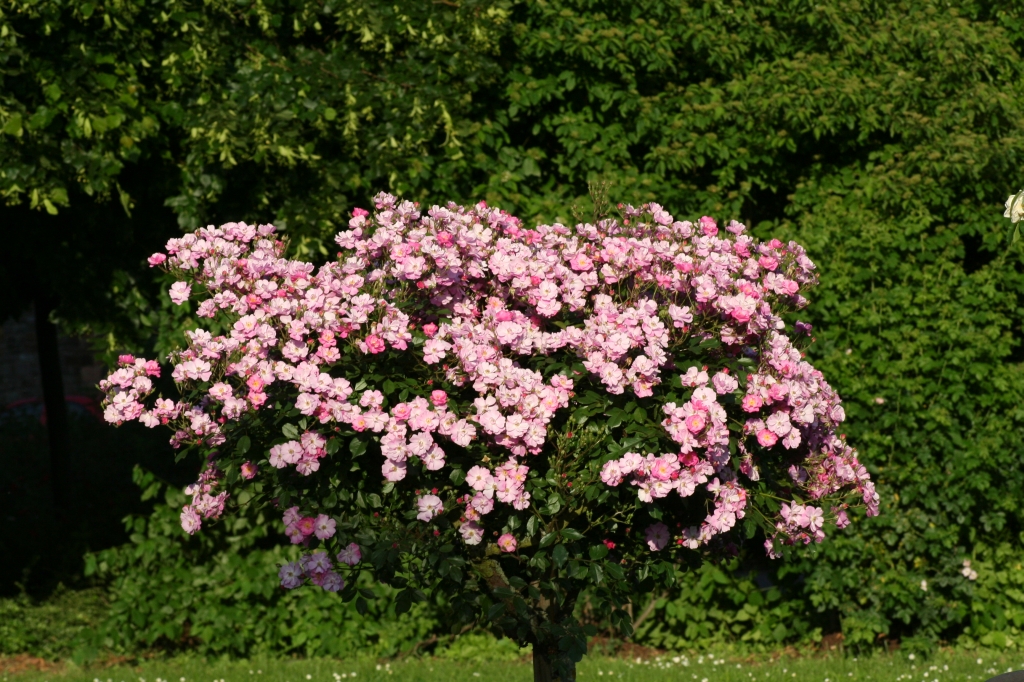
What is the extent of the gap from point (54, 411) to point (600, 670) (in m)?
4.78

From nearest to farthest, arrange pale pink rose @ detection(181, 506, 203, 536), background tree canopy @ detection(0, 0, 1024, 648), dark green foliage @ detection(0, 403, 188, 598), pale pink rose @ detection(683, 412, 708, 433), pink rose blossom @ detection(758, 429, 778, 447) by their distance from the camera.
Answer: pale pink rose @ detection(683, 412, 708, 433), pink rose blossom @ detection(758, 429, 778, 447), pale pink rose @ detection(181, 506, 203, 536), background tree canopy @ detection(0, 0, 1024, 648), dark green foliage @ detection(0, 403, 188, 598)

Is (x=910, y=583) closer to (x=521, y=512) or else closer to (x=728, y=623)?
(x=728, y=623)

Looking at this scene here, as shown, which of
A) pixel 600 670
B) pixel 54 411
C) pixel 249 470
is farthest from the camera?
pixel 54 411

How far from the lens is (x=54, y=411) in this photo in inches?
324

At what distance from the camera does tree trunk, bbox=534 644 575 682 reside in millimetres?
3619

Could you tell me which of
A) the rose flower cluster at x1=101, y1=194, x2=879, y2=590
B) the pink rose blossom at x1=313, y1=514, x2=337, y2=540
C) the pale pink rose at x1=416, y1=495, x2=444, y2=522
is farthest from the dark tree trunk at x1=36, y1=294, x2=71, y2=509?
the pale pink rose at x1=416, y1=495, x2=444, y2=522

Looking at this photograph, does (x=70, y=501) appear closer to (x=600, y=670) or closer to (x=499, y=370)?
(x=600, y=670)

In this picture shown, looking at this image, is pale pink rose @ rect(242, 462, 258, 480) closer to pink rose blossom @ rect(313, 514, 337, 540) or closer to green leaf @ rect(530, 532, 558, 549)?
pink rose blossom @ rect(313, 514, 337, 540)

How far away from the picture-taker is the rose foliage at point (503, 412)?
3.42m

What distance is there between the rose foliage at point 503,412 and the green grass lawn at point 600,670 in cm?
214

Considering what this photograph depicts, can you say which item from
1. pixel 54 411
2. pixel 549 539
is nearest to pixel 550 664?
pixel 549 539

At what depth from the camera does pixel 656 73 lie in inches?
263

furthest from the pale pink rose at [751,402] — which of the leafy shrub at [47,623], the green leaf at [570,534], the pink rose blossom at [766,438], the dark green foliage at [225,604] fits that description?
the leafy shrub at [47,623]

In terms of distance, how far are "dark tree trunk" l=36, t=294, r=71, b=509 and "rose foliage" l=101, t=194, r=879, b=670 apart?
187 inches
